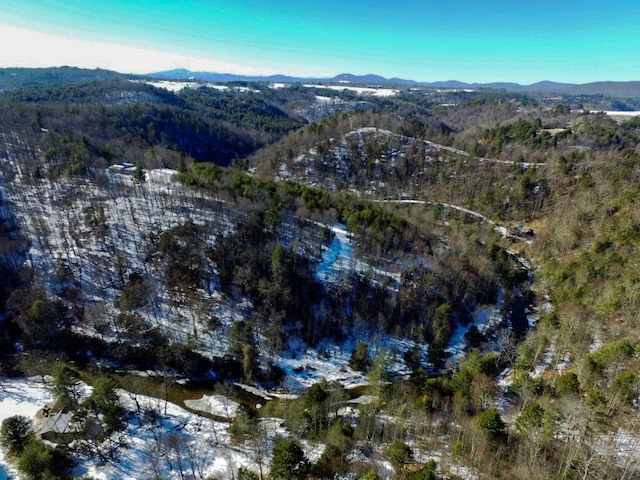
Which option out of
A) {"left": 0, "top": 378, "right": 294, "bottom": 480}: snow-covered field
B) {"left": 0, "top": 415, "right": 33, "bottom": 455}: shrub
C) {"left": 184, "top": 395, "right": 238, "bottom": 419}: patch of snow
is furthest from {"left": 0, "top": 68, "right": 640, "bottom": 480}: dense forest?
{"left": 184, "top": 395, "right": 238, "bottom": 419}: patch of snow

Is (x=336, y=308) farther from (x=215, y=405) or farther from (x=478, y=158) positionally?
(x=478, y=158)

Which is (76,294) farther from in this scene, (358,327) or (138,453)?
(358,327)

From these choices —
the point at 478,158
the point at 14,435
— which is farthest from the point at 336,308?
the point at 478,158

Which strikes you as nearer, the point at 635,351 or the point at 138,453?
the point at 138,453

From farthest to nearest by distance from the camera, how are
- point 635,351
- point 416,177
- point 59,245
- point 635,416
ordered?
point 416,177
point 59,245
point 635,351
point 635,416

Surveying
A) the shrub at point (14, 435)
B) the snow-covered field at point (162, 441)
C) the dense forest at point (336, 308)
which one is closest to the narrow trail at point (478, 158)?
the dense forest at point (336, 308)

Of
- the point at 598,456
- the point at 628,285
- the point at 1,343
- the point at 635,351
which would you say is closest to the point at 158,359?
the point at 1,343

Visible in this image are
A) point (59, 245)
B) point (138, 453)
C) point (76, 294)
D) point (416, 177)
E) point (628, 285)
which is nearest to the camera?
point (138, 453)

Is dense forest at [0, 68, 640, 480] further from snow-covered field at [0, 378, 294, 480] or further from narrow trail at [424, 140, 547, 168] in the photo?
narrow trail at [424, 140, 547, 168]
